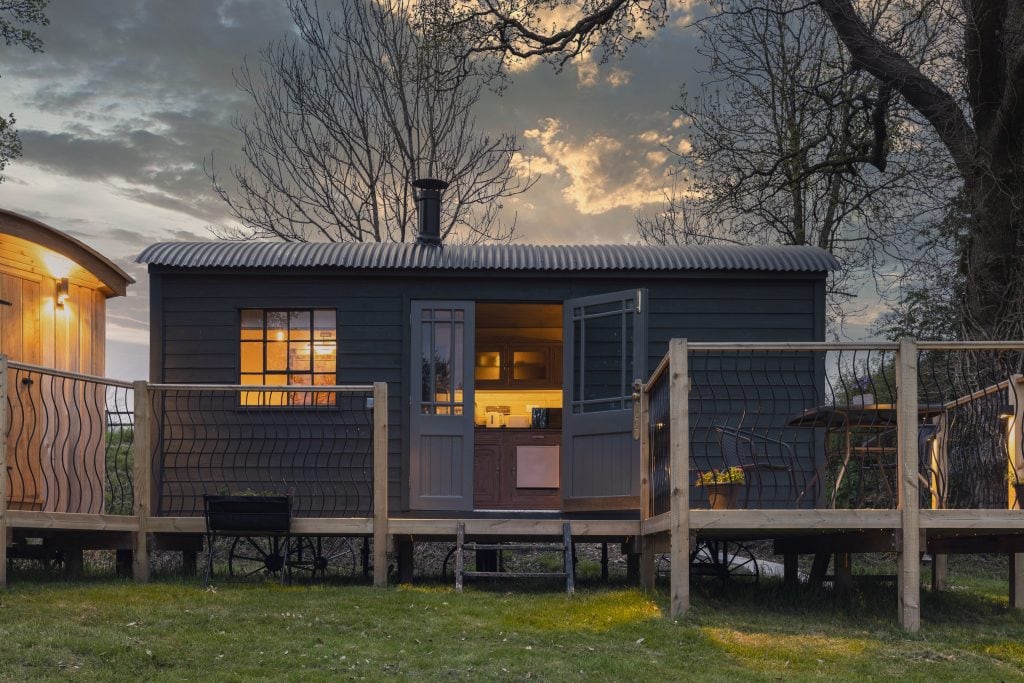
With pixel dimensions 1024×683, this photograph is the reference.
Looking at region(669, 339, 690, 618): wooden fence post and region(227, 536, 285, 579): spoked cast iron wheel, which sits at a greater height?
region(669, 339, 690, 618): wooden fence post

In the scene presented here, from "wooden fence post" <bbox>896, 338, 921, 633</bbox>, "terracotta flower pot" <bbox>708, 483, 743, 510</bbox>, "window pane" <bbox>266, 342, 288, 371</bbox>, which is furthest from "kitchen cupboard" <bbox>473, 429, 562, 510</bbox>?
"wooden fence post" <bbox>896, 338, 921, 633</bbox>

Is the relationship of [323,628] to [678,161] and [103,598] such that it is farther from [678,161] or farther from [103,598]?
[678,161]

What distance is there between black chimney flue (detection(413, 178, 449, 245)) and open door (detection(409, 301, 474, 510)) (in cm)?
66

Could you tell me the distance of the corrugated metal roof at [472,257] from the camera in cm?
907

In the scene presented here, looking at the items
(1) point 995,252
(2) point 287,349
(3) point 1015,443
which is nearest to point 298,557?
(2) point 287,349

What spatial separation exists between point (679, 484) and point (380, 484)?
2.71m

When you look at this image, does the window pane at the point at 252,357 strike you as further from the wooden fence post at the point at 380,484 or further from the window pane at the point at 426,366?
the wooden fence post at the point at 380,484

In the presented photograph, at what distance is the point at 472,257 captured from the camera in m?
9.14

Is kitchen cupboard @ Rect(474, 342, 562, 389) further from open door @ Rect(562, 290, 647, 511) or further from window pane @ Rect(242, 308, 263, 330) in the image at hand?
window pane @ Rect(242, 308, 263, 330)

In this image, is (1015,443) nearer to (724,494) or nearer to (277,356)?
(724,494)

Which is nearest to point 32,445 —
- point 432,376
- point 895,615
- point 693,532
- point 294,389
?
point 294,389

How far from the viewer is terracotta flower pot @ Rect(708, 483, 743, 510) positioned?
23.5 feet

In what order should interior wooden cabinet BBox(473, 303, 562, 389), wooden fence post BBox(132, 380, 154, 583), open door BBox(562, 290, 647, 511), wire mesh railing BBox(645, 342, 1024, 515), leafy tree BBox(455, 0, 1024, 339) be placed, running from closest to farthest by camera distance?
wire mesh railing BBox(645, 342, 1024, 515) → wooden fence post BBox(132, 380, 154, 583) → open door BBox(562, 290, 647, 511) → leafy tree BBox(455, 0, 1024, 339) → interior wooden cabinet BBox(473, 303, 562, 389)

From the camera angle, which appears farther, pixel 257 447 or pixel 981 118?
pixel 981 118
